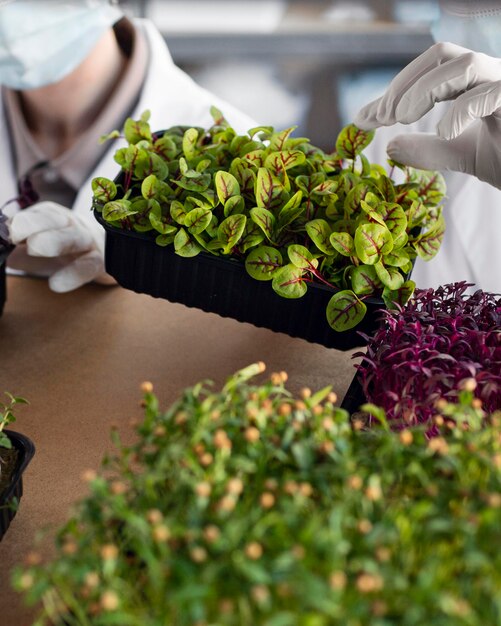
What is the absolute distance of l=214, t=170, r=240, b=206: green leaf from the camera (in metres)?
0.76

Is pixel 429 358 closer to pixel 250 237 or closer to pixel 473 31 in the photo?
pixel 250 237

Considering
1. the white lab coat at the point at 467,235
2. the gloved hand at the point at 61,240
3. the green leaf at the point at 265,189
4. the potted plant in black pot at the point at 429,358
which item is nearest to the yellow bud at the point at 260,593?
the potted plant in black pot at the point at 429,358

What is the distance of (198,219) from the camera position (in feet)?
2.50

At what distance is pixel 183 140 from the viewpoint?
2.81 ft

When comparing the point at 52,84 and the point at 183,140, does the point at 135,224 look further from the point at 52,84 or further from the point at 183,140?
the point at 52,84

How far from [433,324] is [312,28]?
884 mm

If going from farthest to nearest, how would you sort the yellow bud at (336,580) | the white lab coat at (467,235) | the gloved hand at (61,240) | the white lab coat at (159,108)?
the white lab coat at (159,108)
the white lab coat at (467,235)
the gloved hand at (61,240)
the yellow bud at (336,580)

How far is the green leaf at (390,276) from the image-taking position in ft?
2.42

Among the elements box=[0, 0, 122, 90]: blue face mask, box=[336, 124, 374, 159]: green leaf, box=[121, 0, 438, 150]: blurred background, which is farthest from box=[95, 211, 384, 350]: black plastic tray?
box=[121, 0, 438, 150]: blurred background

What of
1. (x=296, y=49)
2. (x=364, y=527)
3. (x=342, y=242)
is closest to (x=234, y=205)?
(x=342, y=242)

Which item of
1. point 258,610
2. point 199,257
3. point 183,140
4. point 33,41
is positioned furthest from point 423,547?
point 33,41

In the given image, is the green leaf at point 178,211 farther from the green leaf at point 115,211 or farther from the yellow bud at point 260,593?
the yellow bud at point 260,593

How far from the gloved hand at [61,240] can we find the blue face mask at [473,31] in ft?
2.37

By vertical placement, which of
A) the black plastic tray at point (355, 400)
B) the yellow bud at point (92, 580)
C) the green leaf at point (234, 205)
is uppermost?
the green leaf at point (234, 205)
